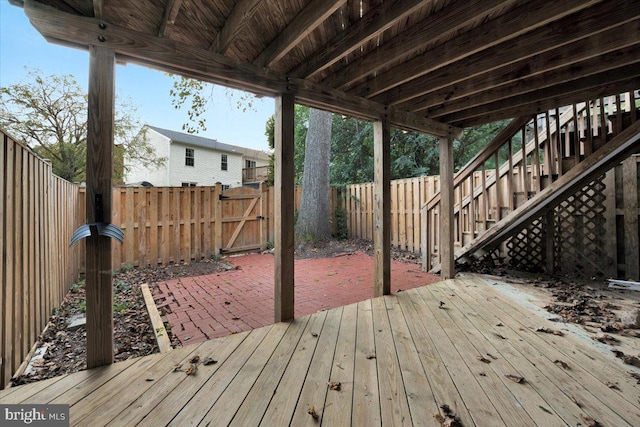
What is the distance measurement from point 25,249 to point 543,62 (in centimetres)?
449

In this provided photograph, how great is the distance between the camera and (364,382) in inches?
63.2

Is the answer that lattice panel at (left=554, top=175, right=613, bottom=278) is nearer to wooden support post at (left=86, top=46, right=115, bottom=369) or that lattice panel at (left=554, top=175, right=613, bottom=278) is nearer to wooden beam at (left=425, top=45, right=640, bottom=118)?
wooden beam at (left=425, top=45, right=640, bottom=118)

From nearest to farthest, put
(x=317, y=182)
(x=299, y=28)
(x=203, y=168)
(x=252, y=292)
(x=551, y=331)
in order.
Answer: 1. (x=299, y=28)
2. (x=551, y=331)
3. (x=252, y=292)
4. (x=317, y=182)
5. (x=203, y=168)

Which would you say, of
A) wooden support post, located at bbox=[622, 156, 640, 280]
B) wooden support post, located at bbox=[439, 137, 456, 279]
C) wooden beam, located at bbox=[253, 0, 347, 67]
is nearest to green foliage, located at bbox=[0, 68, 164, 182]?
wooden beam, located at bbox=[253, 0, 347, 67]

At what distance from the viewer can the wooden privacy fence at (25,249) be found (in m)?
1.67

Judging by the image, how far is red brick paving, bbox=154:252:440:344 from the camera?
2691 millimetres

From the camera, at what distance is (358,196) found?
26.6 feet

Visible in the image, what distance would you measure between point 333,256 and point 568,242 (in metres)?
4.15

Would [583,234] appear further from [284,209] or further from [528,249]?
[284,209]

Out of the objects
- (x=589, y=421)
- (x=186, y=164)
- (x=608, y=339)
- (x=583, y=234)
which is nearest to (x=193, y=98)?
(x=589, y=421)

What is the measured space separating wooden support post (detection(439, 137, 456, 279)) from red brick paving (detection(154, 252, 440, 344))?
0.37 metres

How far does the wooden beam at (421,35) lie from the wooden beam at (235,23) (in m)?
1.07

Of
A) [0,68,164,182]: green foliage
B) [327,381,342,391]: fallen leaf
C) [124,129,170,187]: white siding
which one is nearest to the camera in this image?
[327,381,342,391]: fallen leaf

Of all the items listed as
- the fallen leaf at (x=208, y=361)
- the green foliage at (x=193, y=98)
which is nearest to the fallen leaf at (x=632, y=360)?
the fallen leaf at (x=208, y=361)
